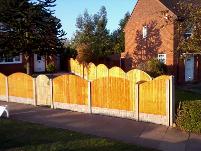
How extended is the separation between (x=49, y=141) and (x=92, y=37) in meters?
42.6

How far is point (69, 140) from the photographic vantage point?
11734 millimetres

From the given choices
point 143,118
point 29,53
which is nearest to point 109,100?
point 143,118

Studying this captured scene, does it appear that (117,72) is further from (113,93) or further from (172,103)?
(172,103)

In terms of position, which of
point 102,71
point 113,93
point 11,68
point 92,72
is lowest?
point 113,93

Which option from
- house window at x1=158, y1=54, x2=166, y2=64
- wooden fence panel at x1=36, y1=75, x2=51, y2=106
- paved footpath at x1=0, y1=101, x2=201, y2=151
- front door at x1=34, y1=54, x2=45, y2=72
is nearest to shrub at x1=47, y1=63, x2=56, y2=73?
front door at x1=34, y1=54, x2=45, y2=72

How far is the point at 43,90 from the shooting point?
18125mm

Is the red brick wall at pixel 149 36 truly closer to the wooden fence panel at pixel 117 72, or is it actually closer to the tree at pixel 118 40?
the wooden fence panel at pixel 117 72

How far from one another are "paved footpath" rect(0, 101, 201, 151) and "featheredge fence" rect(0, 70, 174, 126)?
397 mm

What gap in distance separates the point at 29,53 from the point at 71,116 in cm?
1526

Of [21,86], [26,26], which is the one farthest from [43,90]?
[26,26]

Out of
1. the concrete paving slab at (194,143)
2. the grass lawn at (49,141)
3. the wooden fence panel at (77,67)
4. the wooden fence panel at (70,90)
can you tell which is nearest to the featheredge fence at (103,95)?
the wooden fence panel at (70,90)

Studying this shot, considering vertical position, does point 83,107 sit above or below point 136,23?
below

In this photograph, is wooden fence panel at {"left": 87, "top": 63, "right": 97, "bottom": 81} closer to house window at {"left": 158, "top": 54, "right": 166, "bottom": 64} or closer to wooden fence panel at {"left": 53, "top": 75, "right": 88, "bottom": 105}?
house window at {"left": 158, "top": 54, "right": 166, "bottom": 64}

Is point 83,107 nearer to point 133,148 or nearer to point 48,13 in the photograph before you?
point 133,148
